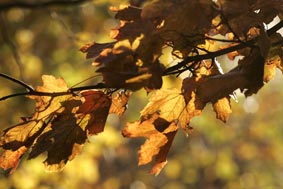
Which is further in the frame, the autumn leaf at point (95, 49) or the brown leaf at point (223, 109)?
the brown leaf at point (223, 109)

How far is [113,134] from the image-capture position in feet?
13.5

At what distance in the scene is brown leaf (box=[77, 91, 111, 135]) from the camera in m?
0.95

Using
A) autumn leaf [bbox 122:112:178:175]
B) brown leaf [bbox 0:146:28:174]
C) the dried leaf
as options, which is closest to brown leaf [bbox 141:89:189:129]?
autumn leaf [bbox 122:112:178:175]

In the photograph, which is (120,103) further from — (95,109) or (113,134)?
(113,134)

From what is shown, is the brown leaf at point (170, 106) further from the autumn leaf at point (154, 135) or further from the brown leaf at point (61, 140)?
the brown leaf at point (61, 140)

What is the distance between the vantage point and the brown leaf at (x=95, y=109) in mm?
953

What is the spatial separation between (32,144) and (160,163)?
23 cm

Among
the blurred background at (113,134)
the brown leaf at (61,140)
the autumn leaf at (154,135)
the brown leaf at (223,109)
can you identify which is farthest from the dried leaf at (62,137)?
the blurred background at (113,134)

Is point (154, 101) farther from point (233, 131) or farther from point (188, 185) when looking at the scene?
point (188, 185)

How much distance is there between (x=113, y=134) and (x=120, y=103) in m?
3.11

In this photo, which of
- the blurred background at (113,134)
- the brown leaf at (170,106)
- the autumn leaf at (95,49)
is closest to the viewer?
the autumn leaf at (95,49)

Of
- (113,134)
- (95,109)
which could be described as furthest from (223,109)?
(113,134)

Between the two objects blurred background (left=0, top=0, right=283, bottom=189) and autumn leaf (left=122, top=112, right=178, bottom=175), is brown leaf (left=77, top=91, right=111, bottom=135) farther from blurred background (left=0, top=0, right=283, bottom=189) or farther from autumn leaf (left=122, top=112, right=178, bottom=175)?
blurred background (left=0, top=0, right=283, bottom=189)

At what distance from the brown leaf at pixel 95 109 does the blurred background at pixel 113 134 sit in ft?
5.55
